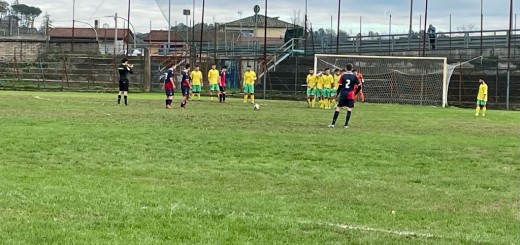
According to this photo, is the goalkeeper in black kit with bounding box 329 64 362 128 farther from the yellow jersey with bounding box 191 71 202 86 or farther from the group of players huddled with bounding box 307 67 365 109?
the yellow jersey with bounding box 191 71 202 86

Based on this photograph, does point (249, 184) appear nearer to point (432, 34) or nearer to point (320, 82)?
point (320, 82)

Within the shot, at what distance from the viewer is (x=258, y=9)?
49812 millimetres

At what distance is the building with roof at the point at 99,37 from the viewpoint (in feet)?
196

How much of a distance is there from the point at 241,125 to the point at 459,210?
11.1 meters

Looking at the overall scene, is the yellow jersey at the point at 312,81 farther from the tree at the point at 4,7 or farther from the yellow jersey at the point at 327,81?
the tree at the point at 4,7

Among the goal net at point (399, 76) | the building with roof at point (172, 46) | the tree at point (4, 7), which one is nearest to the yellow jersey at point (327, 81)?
the goal net at point (399, 76)

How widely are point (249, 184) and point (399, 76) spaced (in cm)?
3217

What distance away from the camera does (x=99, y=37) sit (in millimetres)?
67750

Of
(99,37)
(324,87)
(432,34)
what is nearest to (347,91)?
(324,87)

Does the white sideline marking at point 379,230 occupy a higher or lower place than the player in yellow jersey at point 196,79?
lower

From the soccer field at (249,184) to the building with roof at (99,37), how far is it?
138ft

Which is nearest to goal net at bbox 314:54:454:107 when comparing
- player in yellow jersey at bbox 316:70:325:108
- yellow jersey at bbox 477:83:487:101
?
player in yellow jersey at bbox 316:70:325:108

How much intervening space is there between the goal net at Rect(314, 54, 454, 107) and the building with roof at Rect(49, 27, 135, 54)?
22.2 m

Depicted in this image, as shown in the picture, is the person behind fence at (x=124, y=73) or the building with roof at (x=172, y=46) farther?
the building with roof at (x=172, y=46)
